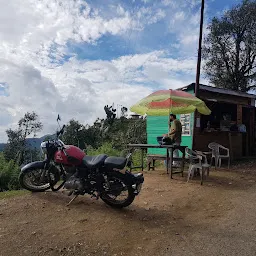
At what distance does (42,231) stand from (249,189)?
15.3 ft

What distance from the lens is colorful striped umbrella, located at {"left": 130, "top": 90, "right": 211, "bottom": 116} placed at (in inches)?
298

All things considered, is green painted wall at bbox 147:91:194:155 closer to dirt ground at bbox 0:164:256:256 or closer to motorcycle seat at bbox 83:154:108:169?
dirt ground at bbox 0:164:256:256

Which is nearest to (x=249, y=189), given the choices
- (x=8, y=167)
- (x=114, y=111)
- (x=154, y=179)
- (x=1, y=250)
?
(x=154, y=179)

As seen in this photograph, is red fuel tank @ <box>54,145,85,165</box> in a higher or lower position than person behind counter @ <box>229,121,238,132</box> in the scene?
lower

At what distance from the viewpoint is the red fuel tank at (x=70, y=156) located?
477 cm

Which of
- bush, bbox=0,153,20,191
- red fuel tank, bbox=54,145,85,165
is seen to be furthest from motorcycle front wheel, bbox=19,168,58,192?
bush, bbox=0,153,20,191

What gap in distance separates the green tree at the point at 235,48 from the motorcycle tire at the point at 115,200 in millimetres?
16684

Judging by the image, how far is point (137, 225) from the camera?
3.99 meters

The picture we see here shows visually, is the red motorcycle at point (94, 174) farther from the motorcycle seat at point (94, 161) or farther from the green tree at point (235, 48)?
the green tree at point (235, 48)

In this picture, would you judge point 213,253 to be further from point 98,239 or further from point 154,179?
point 154,179

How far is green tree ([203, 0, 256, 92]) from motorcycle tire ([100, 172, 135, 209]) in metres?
16.7

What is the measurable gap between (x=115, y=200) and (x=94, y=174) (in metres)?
0.56

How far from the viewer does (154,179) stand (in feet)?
23.5

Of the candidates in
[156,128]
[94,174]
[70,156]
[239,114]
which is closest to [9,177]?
[70,156]
